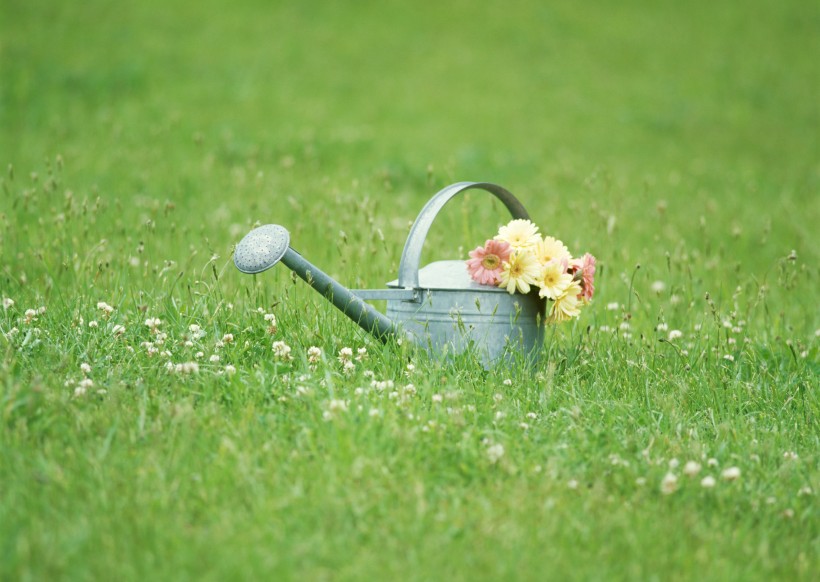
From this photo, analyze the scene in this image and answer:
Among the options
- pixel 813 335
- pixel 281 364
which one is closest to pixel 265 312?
pixel 281 364

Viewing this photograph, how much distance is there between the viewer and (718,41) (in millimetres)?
15039

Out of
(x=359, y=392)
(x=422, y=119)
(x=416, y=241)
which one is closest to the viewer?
(x=359, y=392)

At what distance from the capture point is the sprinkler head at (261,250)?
3.01m

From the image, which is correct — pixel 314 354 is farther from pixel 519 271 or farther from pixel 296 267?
pixel 519 271

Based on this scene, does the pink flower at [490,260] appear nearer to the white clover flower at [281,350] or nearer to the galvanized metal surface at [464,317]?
the galvanized metal surface at [464,317]

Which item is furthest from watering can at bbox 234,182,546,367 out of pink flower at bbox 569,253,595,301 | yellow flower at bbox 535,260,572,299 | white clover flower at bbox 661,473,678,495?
white clover flower at bbox 661,473,678,495

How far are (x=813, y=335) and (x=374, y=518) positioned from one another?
9.60 ft

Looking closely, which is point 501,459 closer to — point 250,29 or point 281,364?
point 281,364

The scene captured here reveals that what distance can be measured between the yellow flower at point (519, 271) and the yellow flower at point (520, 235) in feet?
0.19

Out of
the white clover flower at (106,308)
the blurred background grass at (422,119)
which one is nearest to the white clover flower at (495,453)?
the blurred background grass at (422,119)

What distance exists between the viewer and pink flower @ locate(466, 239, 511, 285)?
10.8 ft

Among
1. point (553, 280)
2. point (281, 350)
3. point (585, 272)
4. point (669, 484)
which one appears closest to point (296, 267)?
point (281, 350)

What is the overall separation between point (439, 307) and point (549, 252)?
0.49 metres

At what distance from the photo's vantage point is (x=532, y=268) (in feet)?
10.9
